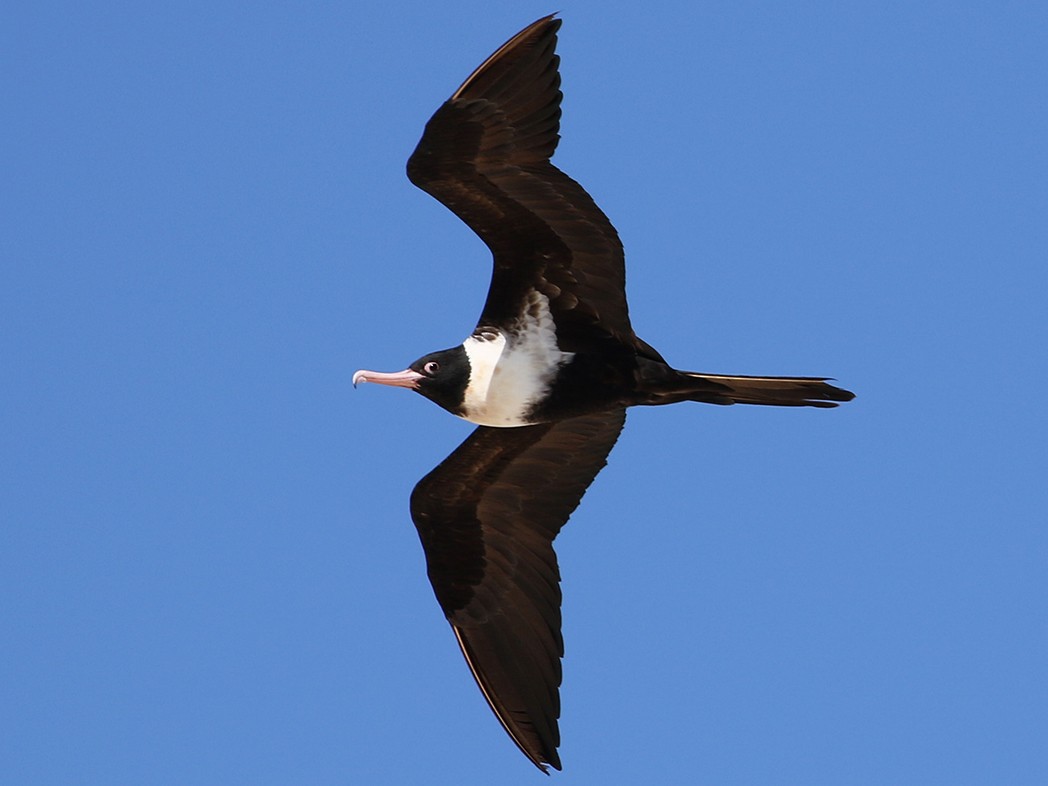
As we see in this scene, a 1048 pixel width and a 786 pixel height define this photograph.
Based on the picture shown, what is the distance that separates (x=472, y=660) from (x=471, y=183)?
1.96 m

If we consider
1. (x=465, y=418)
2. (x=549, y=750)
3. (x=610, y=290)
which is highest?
(x=610, y=290)

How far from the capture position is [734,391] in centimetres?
643

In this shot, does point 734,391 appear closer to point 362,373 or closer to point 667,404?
point 667,404

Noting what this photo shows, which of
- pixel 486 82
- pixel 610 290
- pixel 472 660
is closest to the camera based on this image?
pixel 486 82

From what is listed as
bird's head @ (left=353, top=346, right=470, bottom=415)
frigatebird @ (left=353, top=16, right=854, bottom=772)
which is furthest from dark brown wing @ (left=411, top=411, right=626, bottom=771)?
bird's head @ (left=353, top=346, right=470, bottom=415)

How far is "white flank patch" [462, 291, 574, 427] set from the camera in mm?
6602

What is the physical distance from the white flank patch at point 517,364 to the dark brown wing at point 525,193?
5 centimetres

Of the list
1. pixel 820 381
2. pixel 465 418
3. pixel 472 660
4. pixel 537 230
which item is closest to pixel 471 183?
pixel 537 230

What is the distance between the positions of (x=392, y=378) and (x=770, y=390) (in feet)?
4.84

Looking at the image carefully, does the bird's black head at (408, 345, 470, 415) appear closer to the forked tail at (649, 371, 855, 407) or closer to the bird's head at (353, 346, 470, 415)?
the bird's head at (353, 346, 470, 415)

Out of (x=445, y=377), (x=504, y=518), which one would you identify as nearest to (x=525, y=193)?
(x=445, y=377)

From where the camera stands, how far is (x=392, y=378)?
6.80 m

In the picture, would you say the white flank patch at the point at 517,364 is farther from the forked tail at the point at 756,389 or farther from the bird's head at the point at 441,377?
the forked tail at the point at 756,389

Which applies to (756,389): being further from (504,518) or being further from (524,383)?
(504,518)
